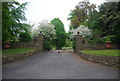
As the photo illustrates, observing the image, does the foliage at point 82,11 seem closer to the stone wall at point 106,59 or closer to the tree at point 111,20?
the tree at point 111,20

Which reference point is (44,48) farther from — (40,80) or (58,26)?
(58,26)

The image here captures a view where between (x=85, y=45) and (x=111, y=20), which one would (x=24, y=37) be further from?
(x=111, y=20)

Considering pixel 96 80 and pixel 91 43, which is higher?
pixel 91 43

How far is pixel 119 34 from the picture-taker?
13.0 metres

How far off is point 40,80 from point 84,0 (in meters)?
27.2

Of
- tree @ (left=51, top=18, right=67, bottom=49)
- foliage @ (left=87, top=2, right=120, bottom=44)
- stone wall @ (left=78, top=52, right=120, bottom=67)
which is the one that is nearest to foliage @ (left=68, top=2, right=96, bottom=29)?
tree @ (left=51, top=18, right=67, bottom=49)

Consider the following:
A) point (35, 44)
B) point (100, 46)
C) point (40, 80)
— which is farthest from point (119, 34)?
point (40, 80)

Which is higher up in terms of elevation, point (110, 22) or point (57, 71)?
point (110, 22)

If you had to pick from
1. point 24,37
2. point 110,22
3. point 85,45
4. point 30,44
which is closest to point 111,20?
point 110,22

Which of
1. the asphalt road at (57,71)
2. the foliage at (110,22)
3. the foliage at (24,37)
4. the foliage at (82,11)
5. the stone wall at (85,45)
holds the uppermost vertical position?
the foliage at (82,11)

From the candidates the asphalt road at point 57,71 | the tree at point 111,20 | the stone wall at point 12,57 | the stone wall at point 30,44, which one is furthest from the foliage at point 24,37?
the tree at point 111,20

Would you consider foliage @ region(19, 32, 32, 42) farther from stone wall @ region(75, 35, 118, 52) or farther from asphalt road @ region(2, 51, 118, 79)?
asphalt road @ region(2, 51, 118, 79)

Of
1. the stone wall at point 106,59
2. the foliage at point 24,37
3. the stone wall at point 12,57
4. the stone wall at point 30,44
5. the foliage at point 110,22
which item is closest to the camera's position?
the stone wall at point 106,59

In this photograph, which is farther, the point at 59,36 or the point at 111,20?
the point at 59,36
